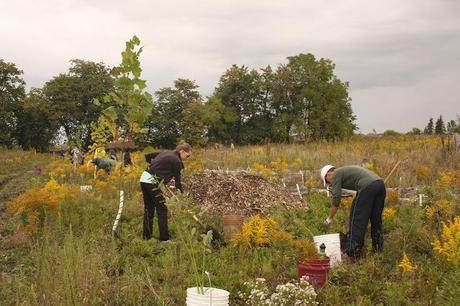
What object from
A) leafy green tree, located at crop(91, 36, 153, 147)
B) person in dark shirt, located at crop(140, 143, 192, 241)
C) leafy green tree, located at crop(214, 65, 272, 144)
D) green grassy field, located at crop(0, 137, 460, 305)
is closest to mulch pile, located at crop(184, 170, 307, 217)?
green grassy field, located at crop(0, 137, 460, 305)

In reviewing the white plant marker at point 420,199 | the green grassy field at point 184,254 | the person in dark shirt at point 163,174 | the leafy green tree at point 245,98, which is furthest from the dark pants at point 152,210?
the leafy green tree at point 245,98

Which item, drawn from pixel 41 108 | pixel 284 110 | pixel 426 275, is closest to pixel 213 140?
pixel 284 110

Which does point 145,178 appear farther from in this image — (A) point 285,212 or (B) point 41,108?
(B) point 41,108

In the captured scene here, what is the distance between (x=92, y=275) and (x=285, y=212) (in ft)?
16.7

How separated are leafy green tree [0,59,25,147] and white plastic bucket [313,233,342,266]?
4470 centimetres

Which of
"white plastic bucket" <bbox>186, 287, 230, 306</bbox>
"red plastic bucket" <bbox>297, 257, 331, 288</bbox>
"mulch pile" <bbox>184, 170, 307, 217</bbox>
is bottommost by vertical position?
"red plastic bucket" <bbox>297, 257, 331, 288</bbox>

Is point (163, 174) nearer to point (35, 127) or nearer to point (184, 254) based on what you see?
point (184, 254)

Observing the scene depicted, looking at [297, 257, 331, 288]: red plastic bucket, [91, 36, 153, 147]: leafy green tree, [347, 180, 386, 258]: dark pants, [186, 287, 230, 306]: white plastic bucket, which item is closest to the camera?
[91, 36, 153, 147]: leafy green tree

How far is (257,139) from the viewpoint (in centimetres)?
4566

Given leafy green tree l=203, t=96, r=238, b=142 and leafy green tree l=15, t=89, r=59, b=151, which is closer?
leafy green tree l=203, t=96, r=238, b=142

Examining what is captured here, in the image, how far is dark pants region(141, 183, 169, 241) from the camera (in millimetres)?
7391

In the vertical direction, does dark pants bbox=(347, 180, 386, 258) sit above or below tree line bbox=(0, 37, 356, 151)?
below

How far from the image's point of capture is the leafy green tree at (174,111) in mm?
44100

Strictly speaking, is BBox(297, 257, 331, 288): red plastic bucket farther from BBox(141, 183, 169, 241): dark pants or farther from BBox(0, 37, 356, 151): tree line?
BBox(0, 37, 356, 151): tree line
